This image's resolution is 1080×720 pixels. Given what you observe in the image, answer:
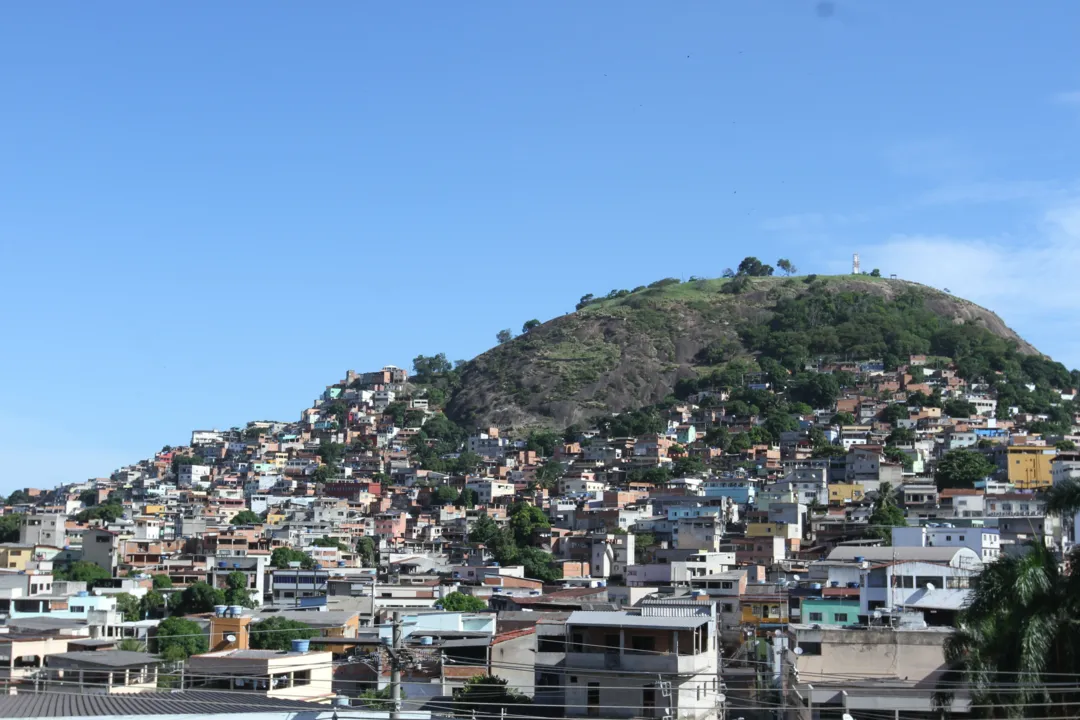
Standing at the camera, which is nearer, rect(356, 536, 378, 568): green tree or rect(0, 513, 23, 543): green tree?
rect(356, 536, 378, 568): green tree

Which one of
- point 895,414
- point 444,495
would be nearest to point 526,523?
point 444,495

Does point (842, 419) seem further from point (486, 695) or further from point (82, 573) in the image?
point (486, 695)

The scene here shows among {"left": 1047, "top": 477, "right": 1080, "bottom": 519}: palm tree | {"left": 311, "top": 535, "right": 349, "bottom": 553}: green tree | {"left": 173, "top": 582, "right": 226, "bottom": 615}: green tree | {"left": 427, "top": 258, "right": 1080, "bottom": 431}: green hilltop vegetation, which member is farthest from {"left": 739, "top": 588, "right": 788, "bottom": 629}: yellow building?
{"left": 427, "top": 258, "right": 1080, "bottom": 431}: green hilltop vegetation

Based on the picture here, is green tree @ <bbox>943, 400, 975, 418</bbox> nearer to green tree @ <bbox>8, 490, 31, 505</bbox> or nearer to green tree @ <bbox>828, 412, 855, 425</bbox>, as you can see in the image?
green tree @ <bbox>828, 412, 855, 425</bbox>

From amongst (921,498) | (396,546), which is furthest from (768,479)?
(396,546)

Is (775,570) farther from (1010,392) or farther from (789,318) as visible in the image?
(789,318)

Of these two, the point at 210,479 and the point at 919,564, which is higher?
the point at 210,479
